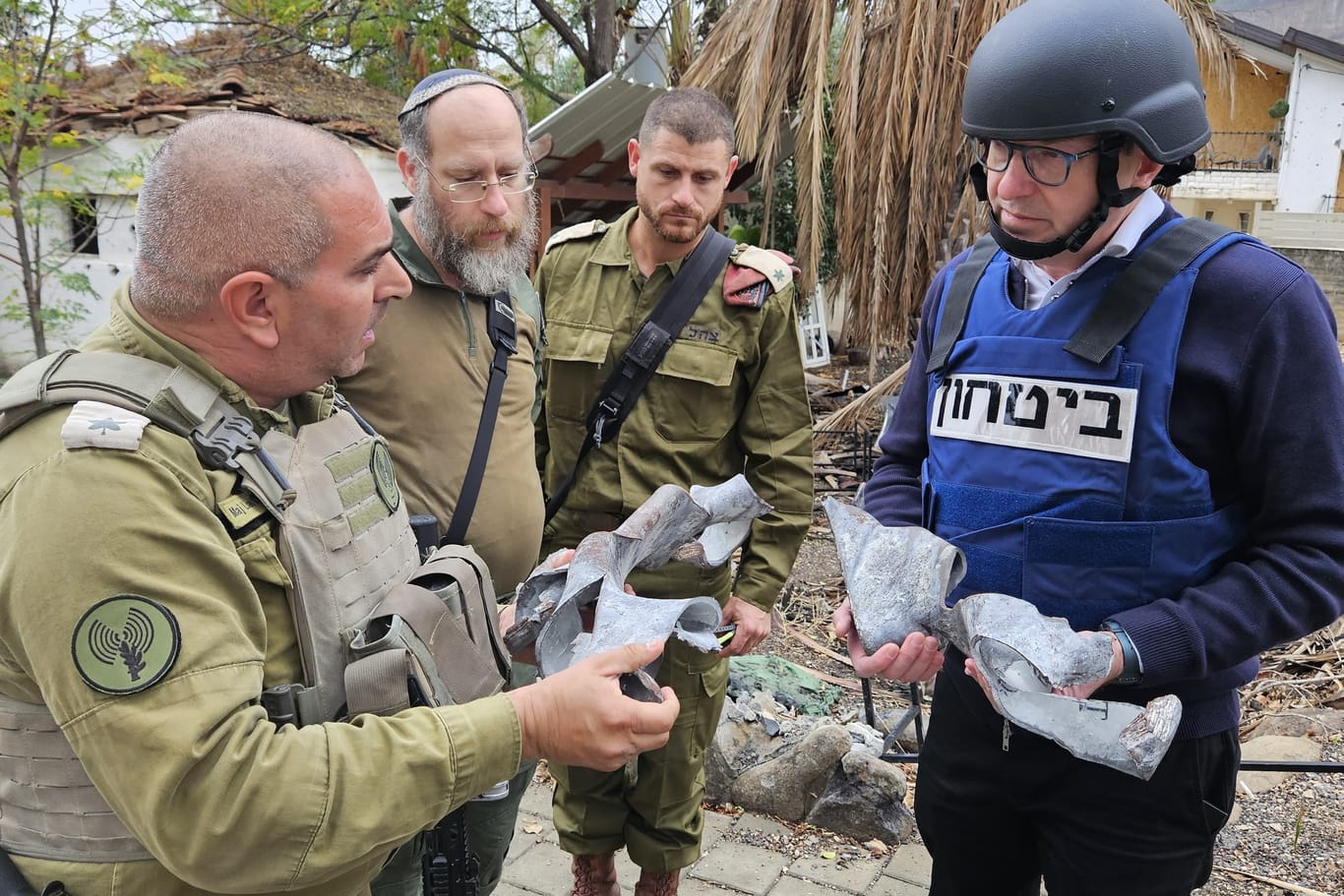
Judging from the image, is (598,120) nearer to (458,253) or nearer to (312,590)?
(458,253)

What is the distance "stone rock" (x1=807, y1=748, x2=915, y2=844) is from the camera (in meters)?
3.44

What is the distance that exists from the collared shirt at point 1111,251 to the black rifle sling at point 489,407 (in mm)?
1304

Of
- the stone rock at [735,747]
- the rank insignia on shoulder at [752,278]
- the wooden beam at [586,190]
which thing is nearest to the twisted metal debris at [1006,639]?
the rank insignia on shoulder at [752,278]

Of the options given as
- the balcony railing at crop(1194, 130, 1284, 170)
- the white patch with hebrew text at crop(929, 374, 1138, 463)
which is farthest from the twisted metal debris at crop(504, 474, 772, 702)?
the balcony railing at crop(1194, 130, 1284, 170)

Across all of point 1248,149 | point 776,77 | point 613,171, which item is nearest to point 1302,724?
point 776,77

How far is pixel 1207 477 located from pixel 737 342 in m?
1.53

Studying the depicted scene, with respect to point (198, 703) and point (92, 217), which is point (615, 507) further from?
point (92, 217)

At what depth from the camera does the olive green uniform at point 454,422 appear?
2363mm

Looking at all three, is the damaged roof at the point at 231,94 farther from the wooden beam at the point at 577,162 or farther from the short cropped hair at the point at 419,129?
the short cropped hair at the point at 419,129

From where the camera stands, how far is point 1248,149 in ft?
82.5

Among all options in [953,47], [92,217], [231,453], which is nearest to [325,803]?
[231,453]

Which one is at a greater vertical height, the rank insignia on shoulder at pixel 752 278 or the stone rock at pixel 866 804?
the rank insignia on shoulder at pixel 752 278

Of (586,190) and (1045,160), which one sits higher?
(1045,160)

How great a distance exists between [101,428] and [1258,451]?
1.82 m
